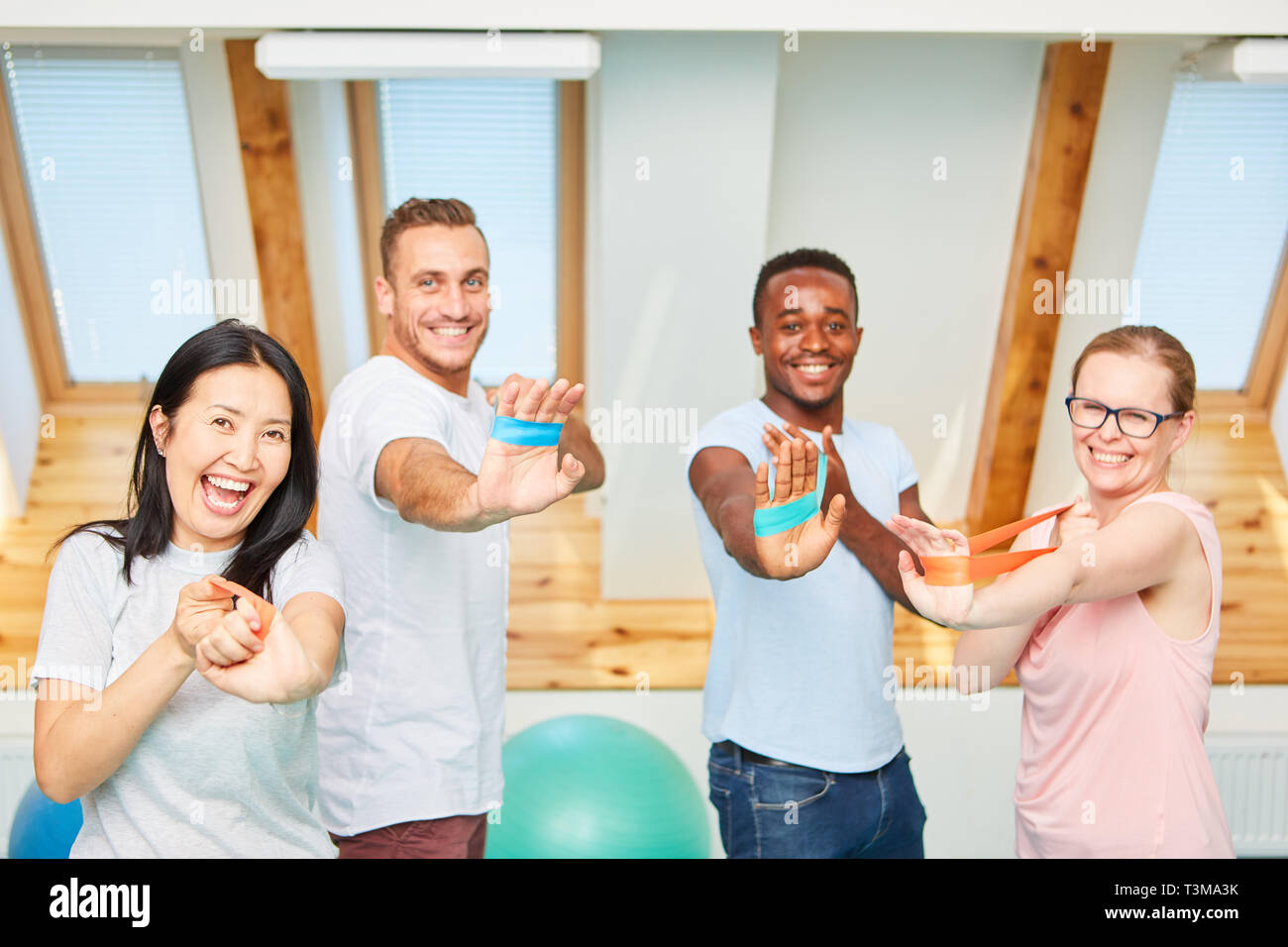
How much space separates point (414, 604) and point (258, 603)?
45 cm

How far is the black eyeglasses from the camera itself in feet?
5.68

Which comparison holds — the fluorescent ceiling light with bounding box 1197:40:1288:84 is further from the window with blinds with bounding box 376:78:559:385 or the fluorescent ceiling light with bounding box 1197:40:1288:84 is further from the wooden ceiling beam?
the window with blinds with bounding box 376:78:559:385

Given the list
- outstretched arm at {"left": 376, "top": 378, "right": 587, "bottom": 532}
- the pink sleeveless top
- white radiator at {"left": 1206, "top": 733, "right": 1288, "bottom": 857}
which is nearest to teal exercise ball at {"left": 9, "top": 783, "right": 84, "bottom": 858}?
outstretched arm at {"left": 376, "top": 378, "right": 587, "bottom": 532}

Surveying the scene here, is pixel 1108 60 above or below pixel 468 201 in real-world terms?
above

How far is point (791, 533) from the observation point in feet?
5.78

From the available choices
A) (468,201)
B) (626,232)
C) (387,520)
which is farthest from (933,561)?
(468,201)

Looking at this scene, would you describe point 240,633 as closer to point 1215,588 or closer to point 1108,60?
point 1215,588

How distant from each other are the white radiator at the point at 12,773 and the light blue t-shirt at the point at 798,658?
2.07 meters

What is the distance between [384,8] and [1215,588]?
2.02 meters

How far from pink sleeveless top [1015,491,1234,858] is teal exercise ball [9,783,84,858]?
1915mm

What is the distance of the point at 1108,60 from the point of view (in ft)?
9.53

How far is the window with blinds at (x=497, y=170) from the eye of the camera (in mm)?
3154
